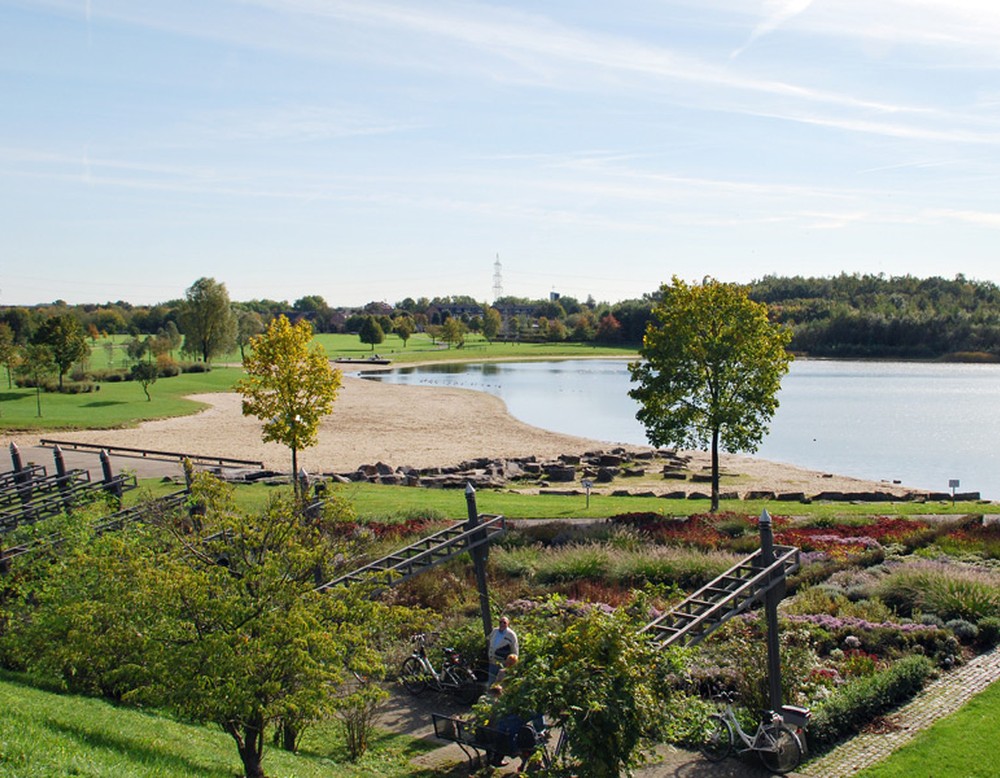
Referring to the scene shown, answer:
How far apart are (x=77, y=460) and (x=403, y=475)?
52.1 feet

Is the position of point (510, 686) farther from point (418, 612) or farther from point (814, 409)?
point (814, 409)

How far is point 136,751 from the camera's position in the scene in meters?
9.62

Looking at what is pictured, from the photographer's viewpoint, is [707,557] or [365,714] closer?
[365,714]

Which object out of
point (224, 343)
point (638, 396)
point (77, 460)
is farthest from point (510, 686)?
point (224, 343)

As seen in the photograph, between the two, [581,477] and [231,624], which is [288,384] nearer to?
[581,477]

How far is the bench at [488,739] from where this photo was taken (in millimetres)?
10648

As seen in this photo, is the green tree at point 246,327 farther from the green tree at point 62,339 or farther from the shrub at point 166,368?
the green tree at point 62,339

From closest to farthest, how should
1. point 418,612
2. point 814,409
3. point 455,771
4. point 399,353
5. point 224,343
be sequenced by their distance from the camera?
point 455,771 → point 418,612 → point 814,409 → point 224,343 → point 399,353

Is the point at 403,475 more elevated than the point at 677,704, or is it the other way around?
the point at 677,704

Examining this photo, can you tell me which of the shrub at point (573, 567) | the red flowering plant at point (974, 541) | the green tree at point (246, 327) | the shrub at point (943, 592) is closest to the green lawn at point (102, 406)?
the shrub at point (573, 567)

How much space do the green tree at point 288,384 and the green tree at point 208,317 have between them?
268 ft

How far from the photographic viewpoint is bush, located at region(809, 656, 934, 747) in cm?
1210

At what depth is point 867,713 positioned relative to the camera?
1261 cm

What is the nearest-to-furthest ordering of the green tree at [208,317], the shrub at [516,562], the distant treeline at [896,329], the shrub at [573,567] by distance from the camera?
the shrub at [573,567]
the shrub at [516,562]
the green tree at [208,317]
the distant treeline at [896,329]
